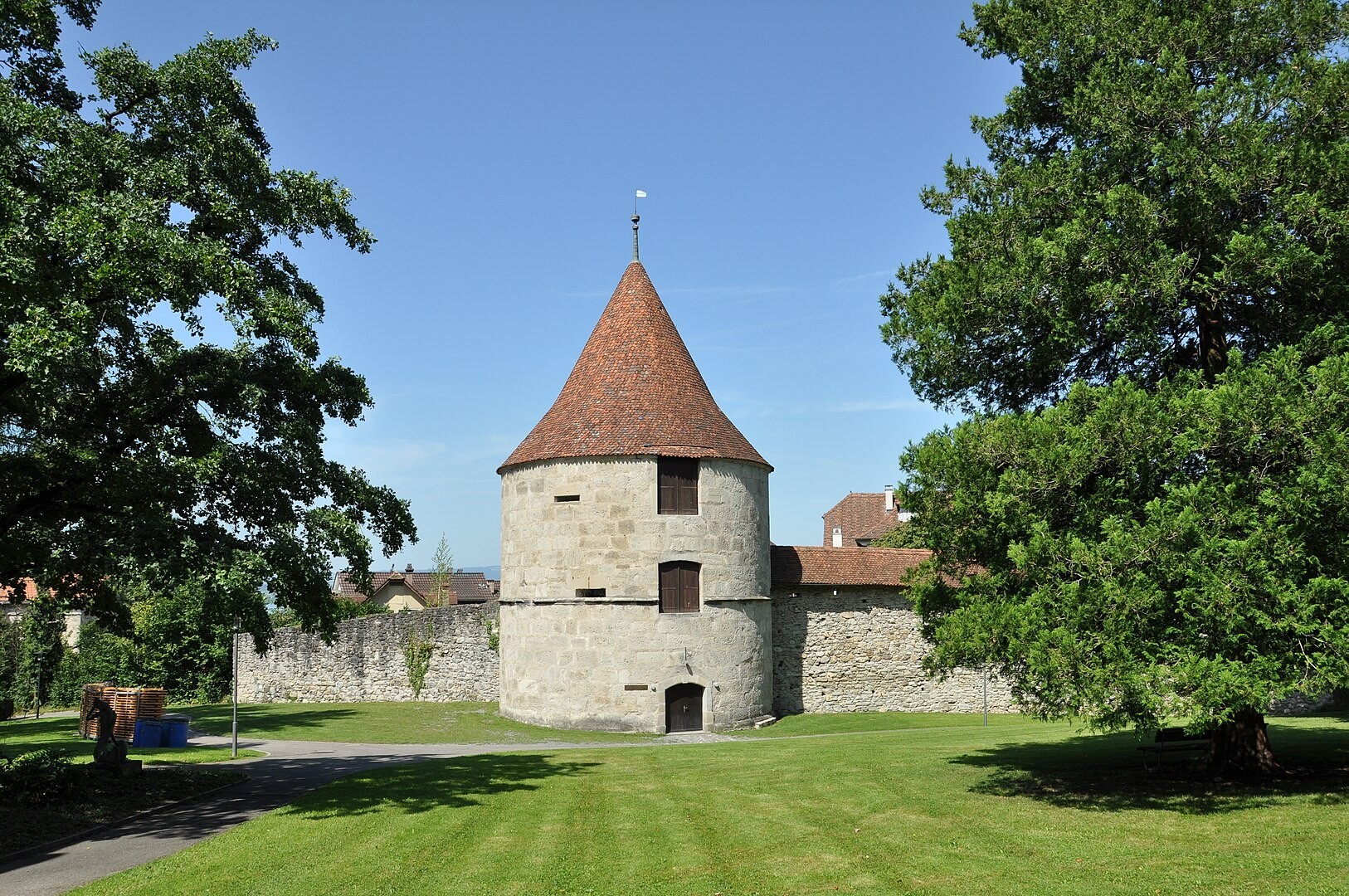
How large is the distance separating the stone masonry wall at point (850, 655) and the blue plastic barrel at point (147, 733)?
52.6 ft

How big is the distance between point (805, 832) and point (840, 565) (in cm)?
1812

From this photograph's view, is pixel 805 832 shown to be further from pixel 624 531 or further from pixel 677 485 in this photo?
pixel 677 485

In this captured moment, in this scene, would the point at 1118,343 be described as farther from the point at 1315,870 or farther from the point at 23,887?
the point at 23,887

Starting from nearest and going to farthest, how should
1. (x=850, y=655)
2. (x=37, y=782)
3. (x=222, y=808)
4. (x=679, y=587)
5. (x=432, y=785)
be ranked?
(x=37, y=782)
(x=222, y=808)
(x=432, y=785)
(x=679, y=587)
(x=850, y=655)

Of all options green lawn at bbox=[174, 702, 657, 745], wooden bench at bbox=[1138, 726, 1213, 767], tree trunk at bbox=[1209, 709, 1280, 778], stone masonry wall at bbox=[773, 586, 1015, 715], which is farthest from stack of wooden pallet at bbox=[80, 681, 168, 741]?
tree trunk at bbox=[1209, 709, 1280, 778]

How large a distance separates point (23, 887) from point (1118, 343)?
15.3 metres

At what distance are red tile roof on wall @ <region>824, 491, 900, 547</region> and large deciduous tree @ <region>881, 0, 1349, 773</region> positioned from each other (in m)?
35.5

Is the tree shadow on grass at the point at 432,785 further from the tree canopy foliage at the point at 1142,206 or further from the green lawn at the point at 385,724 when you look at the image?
the tree canopy foliage at the point at 1142,206

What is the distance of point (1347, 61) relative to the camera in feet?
43.7

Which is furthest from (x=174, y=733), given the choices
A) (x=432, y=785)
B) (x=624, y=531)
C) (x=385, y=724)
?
(x=624, y=531)

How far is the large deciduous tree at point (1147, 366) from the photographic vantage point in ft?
37.7

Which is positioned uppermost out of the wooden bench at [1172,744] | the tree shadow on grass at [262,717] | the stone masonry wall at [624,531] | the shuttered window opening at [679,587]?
the stone masonry wall at [624,531]

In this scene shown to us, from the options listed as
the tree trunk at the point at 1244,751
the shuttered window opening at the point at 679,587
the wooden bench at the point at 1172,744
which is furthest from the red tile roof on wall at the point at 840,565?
the tree trunk at the point at 1244,751

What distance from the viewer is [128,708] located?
23.0 m
